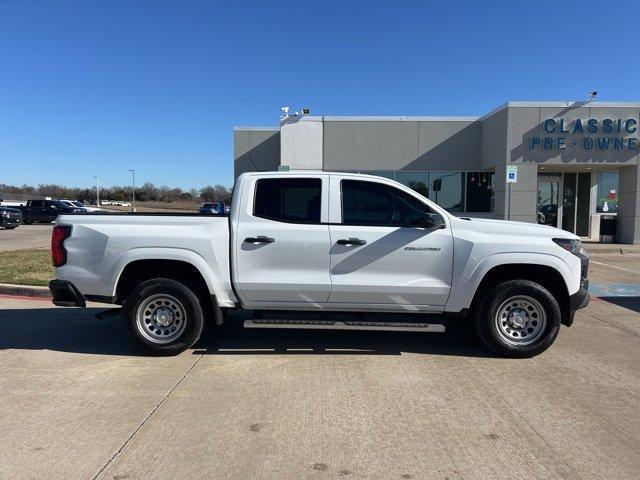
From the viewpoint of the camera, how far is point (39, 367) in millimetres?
5246

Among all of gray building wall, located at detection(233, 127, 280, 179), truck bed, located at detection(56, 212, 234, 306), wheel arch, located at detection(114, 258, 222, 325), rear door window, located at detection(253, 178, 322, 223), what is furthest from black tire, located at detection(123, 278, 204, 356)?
gray building wall, located at detection(233, 127, 280, 179)

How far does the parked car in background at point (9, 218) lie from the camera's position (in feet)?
88.7

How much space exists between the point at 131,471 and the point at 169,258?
255 centimetres

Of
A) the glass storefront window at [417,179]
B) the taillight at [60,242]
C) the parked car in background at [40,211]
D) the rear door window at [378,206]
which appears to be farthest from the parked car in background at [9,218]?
the rear door window at [378,206]

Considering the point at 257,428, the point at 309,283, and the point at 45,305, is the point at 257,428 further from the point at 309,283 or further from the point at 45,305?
the point at 45,305

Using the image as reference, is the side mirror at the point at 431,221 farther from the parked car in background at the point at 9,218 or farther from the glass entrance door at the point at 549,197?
the parked car in background at the point at 9,218

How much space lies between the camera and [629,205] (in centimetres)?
1816

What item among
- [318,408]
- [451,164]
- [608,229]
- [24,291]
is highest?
[451,164]

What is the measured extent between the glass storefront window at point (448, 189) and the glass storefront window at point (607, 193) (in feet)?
18.1

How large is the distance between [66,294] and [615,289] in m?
9.77

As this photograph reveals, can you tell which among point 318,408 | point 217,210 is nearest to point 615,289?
point 318,408

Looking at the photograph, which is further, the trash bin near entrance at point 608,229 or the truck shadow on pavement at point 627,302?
the trash bin near entrance at point 608,229

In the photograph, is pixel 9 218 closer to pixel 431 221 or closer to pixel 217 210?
pixel 217 210

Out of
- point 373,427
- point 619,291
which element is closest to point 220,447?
point 373,427
